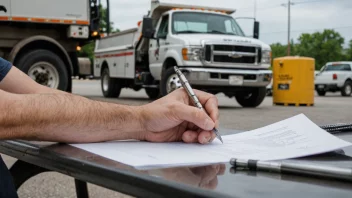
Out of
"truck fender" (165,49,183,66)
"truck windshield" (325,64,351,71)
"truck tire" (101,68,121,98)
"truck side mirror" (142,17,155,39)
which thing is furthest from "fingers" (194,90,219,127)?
"truck windshield" (325,64,351,71)

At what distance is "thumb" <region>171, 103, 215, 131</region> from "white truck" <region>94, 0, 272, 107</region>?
8.21m

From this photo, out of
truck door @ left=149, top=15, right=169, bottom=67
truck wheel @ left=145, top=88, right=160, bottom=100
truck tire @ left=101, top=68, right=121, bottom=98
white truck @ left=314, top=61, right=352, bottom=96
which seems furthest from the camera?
white truck @ left=314, top=61, right=352, bottom=96

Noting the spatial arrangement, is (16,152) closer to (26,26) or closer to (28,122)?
(28,122)

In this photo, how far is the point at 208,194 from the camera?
0.72 m

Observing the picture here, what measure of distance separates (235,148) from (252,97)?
10508 mm

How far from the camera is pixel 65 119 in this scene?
1.20 meters

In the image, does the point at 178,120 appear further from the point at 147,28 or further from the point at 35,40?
the point at 147,28

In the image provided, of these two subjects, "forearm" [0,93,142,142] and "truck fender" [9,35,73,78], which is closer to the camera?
"forearm" [0,93,142,142]

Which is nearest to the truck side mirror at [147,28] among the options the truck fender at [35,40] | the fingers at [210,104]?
the truck fender at [35,40]

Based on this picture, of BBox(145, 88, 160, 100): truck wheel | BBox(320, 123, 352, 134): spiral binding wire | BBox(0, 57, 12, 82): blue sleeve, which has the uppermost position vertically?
BBox(0, 57, 12, 82): blue sleeve

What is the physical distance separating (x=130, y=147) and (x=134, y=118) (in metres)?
0.12

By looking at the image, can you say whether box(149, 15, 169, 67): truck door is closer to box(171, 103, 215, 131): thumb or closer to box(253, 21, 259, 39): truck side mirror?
box(253, 21, 259, 39): truck side mirror

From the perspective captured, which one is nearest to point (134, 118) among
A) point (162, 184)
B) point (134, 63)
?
point (162, 184)

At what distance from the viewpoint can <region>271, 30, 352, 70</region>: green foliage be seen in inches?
3088
